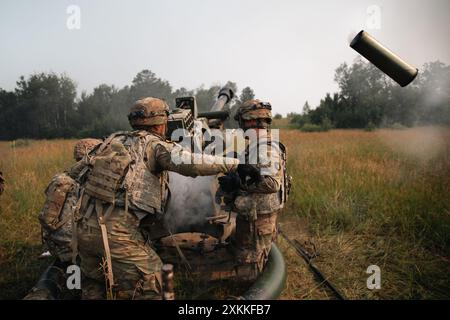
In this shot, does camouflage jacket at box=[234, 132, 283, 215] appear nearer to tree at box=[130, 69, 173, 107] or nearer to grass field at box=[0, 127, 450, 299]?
grass field at box=[0, 127, 450, 299]

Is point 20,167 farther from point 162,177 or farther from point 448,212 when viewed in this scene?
point 448,212

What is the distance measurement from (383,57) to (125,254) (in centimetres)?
266

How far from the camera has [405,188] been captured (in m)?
5.89

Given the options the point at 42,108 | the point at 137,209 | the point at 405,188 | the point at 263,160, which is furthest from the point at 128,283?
the point at 42,108

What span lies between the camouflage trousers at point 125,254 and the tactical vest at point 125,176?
0.15 m

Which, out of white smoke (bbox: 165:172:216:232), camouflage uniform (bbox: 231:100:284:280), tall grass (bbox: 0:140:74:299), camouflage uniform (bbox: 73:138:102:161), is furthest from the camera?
camouflage uniform (bbox: 73:138:102:161)

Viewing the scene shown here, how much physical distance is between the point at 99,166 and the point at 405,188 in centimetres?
539

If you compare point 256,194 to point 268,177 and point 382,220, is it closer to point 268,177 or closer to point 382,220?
point 268,177

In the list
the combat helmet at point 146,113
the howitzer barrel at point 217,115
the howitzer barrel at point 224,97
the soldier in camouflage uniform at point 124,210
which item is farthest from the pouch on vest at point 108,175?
the howitzer barrel at point 224,97

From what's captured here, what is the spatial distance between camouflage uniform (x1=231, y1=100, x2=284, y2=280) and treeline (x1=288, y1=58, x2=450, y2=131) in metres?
5.24

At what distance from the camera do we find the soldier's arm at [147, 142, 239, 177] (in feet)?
9.78

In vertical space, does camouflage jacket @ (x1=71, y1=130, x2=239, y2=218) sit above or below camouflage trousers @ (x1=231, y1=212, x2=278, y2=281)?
above

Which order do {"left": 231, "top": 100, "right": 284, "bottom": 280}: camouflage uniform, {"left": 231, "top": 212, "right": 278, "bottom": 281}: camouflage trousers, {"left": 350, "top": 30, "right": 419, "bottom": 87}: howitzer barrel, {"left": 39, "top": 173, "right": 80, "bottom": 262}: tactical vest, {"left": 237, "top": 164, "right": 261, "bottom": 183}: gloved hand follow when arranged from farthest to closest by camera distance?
1. {"left": 39, "top": 173, "right": 80, "bottom": 262}: tactical vest
2. {"left": 231, "top": 212, "right": 278, "bottom": 281}: camouflage trousers
3. {"left": 231, "top": 100, "right": 284, "bottom": 280}: camouflage uniform
4. {"left": 237, "top": 164, "right": 261, "bottom": 183}: gloved hand
5. {"left": 350, "top": 30, "right": 419, "bottom": 87}: howitzer barrel

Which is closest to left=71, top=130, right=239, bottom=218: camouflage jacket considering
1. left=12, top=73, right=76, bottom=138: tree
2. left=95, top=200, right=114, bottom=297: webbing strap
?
left=95, top=200, right=114, bottom=297: webbing strap
